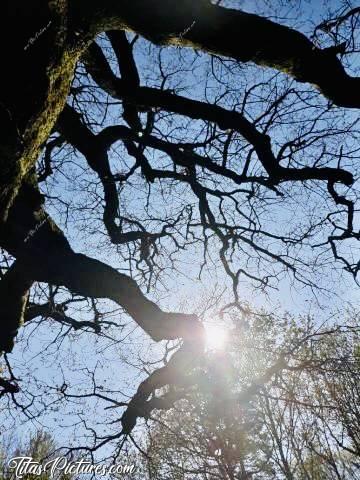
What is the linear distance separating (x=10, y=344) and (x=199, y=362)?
2.47 metres

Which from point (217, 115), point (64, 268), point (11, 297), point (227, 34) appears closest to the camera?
point (227, 34)

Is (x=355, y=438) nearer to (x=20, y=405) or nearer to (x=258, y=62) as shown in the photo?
(x=20, y=405)

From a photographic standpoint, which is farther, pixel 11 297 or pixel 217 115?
pixel 217 115

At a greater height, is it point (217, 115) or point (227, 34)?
point (217, 115)

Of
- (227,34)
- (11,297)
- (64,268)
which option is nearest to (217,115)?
(227,34)

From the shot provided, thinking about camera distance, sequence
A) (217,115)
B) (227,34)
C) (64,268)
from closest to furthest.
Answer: (227,34)
(64,268)
(217,115)

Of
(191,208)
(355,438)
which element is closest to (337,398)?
(355,438)

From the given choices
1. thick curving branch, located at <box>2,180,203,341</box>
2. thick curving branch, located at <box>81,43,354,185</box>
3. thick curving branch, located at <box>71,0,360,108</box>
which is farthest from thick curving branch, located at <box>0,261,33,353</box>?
thick curving branch, located at <box>81,43,354,185</box>

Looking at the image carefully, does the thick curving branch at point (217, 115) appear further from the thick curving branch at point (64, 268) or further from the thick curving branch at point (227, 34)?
the thick curving branch at point (64, 268)

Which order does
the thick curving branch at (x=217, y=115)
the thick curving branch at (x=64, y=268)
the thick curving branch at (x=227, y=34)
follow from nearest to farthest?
the thick curving branch at (x=227, y=34) < the thick curving branch at (x=64, y=268) < the thick curving branch at (x=217, y=115)

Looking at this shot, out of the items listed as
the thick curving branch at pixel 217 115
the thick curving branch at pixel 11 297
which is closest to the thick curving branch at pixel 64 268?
the thick curving branch at pixel 11 297

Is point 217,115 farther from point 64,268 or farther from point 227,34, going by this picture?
point 64,268

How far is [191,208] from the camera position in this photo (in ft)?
21.6

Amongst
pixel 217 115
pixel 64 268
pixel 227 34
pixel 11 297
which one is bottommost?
pixel 11 297
